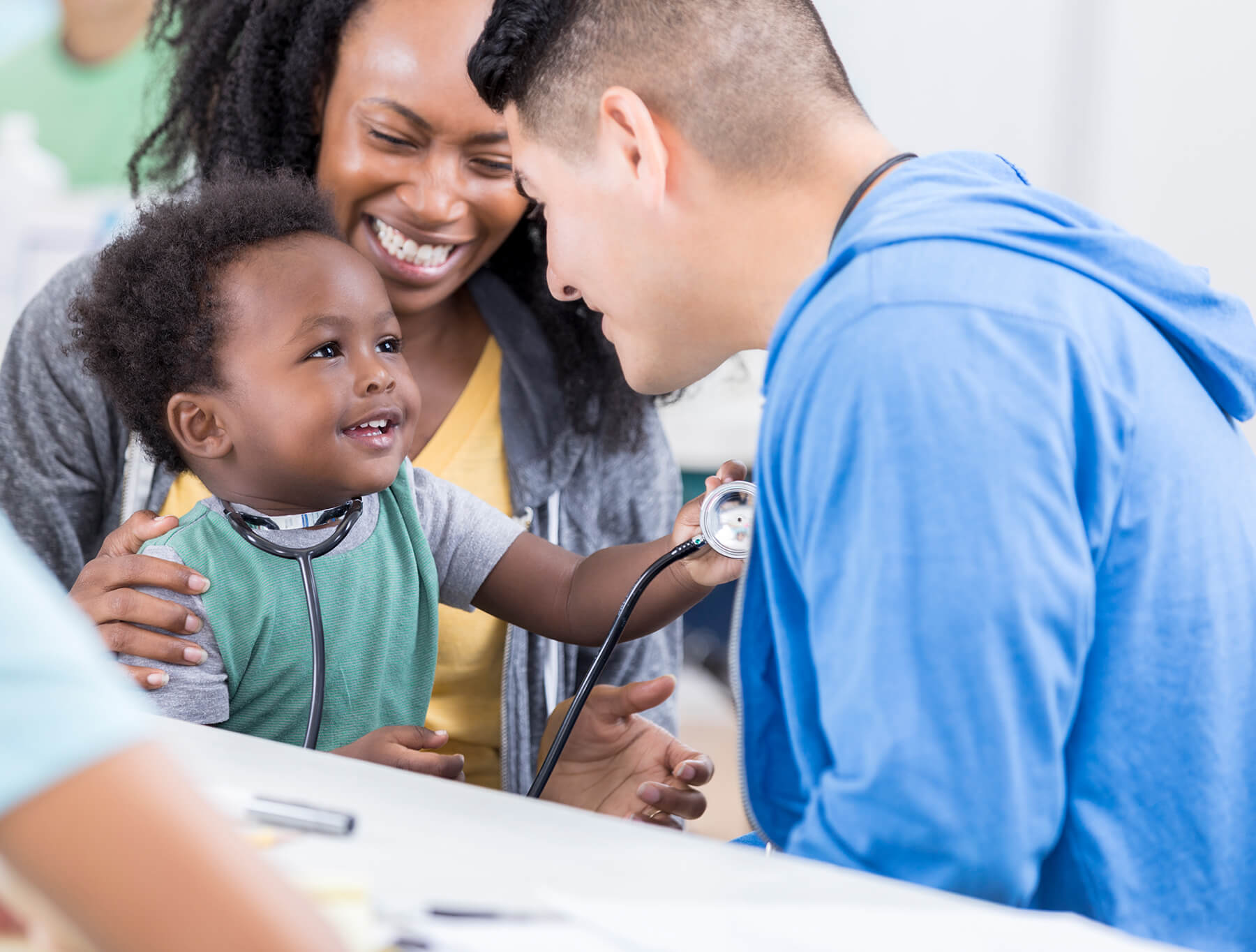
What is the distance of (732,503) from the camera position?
1115mm

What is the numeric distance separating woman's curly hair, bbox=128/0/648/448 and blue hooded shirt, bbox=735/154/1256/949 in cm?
83

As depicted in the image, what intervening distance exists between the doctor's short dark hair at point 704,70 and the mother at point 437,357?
43 cm

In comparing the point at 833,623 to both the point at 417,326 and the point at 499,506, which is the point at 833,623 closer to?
the point at 499,506

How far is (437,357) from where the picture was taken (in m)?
1.62

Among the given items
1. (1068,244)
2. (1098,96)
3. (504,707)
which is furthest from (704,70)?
(1098,96)

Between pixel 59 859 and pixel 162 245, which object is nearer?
pixel 59 859

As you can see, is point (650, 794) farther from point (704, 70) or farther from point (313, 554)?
point (704, 70)

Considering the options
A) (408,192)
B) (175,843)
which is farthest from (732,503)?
(175,843)

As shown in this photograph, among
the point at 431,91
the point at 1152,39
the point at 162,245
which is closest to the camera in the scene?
the point at 162,245

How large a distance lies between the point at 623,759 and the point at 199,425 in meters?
0.58

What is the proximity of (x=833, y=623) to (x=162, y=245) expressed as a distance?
874 mm

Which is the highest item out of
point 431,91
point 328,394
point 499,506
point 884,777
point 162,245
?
point 431,91

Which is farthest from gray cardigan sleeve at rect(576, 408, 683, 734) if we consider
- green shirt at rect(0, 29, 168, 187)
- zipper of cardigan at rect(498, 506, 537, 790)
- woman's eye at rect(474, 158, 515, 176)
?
green shirt at rect(0, 29, 168, 187)

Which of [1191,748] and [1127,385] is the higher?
[1127,385]
